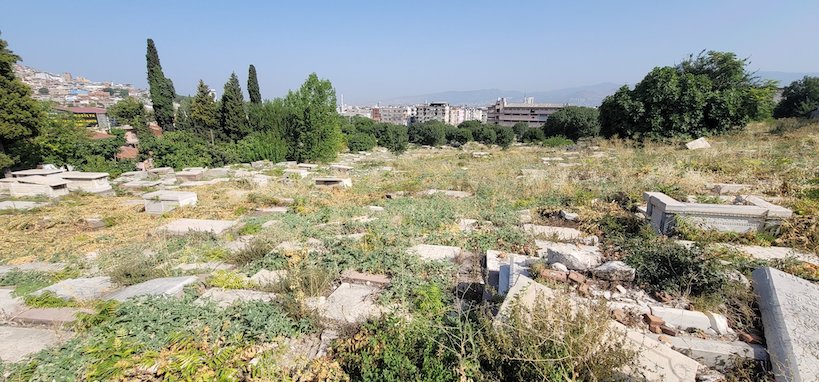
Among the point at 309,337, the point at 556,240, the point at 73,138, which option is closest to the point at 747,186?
the point at 556,240

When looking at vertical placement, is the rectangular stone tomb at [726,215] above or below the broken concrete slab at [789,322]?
above

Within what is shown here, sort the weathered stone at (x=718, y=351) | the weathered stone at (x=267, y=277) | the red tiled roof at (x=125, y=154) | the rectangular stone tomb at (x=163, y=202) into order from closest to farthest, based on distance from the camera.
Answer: the weathered stone at (x=718, y=351) → the weathered stone at (x=267, y=277) → the rectangular stone tomb at (x=163, y=202) → the red tiled roof at (x=125, y=154)

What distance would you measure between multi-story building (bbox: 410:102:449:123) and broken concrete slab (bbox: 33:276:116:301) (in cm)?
11446

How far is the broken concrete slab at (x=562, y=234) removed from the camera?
4.39 m

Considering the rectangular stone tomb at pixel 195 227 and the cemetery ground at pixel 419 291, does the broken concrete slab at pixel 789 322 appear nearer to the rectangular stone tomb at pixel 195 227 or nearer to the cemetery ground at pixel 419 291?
the cemetery ground at pixel 419 291

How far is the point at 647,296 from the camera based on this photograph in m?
2.95

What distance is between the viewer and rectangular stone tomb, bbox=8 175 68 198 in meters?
8.25

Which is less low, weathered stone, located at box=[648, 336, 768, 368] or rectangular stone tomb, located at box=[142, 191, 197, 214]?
rectangular stone tomb, located at box=[142, 191, 197, 214]

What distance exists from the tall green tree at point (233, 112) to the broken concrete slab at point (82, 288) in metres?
21.1

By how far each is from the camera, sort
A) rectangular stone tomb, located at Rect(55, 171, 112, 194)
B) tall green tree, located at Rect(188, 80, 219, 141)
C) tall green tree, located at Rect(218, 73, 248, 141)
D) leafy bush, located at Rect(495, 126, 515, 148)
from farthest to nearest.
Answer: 1. leafy bush, located at Rect(495, 126, 515, 148)
2. tall green tree, located at Rect(188, 80, 219, 141)
3. tall green tree, located at Rect(218, 73, 248, 141)
4. rectangular stone tomb, located at Rect(55, 171, 112, 194)

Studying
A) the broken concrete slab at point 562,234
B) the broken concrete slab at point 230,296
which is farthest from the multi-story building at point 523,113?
the broken concrete slab at point 230,296

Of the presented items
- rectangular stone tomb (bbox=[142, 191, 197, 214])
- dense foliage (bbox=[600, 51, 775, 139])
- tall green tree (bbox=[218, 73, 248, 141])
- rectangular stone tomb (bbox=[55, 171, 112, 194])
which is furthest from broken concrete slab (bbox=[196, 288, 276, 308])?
tall green tree (bbox=[218, 73, 248, 141])

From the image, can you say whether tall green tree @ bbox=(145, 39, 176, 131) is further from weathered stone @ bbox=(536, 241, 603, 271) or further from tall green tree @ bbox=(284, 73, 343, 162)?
weathered stone @ bbox=(536, 241, 603, 271)

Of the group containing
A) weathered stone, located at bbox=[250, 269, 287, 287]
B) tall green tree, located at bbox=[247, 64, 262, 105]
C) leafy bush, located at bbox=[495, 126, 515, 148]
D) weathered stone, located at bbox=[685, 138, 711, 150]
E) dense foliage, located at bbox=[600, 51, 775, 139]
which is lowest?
leafy bush, located at bbox=[495, 126, 515, 148]
